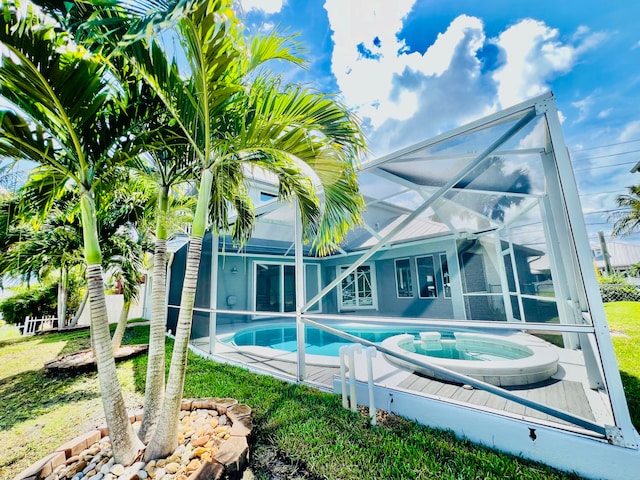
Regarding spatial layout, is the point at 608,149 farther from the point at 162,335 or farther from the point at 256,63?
the point at 162,335

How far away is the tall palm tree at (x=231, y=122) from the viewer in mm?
2305

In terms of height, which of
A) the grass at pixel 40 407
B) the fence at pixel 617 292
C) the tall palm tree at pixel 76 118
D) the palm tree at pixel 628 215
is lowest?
the grass at pixel 40 407

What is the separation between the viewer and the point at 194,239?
2736mm

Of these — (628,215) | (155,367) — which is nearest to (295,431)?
(155,367)

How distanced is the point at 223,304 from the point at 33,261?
7611 mm

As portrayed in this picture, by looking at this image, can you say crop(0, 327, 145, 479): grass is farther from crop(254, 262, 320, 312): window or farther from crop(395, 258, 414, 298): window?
crop(395, 258, 414, 298): window

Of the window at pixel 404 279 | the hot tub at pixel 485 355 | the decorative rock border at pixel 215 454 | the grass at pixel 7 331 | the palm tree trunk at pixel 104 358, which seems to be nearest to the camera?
the decorative rock border at pixel 215 454

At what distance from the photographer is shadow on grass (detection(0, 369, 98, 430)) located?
13.7ft

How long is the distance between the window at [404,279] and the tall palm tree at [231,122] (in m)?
10.4

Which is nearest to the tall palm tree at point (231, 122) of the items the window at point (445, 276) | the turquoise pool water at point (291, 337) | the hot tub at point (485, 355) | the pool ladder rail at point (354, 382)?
the pool ladder rail at point (354, 382)

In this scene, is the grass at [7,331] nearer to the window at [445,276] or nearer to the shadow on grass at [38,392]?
the shadow on grass at [38,392]

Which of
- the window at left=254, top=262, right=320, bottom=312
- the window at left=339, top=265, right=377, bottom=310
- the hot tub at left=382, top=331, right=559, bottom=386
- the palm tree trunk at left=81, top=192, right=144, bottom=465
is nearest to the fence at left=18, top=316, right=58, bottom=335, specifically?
the window at left=254, top=262, right=320, bottom=312

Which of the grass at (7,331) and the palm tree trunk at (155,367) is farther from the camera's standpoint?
the grass at (7,331)

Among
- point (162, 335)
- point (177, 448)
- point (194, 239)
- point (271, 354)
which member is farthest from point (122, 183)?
point (271, 354)
